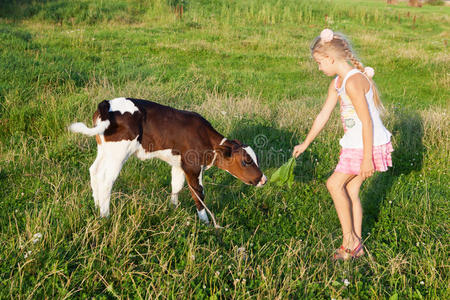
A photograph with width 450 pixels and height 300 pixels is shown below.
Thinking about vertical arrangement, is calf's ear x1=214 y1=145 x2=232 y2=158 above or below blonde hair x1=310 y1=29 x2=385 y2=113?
below

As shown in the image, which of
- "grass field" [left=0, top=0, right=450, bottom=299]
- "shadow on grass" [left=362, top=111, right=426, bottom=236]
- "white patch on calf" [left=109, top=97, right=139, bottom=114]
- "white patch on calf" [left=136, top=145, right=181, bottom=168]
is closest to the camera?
"grass field" [left=0, top=0, right=450, bottom=299]

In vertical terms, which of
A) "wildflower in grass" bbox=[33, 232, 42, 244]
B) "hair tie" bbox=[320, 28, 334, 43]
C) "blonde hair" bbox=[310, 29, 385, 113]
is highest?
"hair tie" bbox=[320, 28, 334, 43]

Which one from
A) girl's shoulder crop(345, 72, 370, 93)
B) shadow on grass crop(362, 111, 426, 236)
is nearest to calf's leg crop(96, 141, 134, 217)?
girl's shoulder crop(345, 72, 370, 93)

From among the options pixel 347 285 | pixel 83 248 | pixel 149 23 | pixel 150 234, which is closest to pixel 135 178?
pixel 150 234

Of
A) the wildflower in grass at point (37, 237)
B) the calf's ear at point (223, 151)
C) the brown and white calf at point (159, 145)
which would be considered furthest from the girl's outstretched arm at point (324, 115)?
the wildflower in grass at point (37, 237)

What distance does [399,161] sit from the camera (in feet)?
21.8

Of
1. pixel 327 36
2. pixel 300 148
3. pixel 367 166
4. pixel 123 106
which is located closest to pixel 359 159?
pixel 367 166

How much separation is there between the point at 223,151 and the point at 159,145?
0.74m

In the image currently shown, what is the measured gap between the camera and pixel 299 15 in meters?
25.3

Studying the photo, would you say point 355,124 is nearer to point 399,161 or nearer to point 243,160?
point 243,160

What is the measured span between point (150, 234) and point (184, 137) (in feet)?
3.90

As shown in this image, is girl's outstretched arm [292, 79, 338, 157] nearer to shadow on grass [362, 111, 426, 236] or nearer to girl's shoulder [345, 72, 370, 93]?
girl's shoulder [345, 72, 370, 93]

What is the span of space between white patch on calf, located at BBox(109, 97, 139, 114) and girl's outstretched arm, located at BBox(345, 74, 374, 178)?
7.36 ft

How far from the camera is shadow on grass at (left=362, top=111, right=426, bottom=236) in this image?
556 cm
